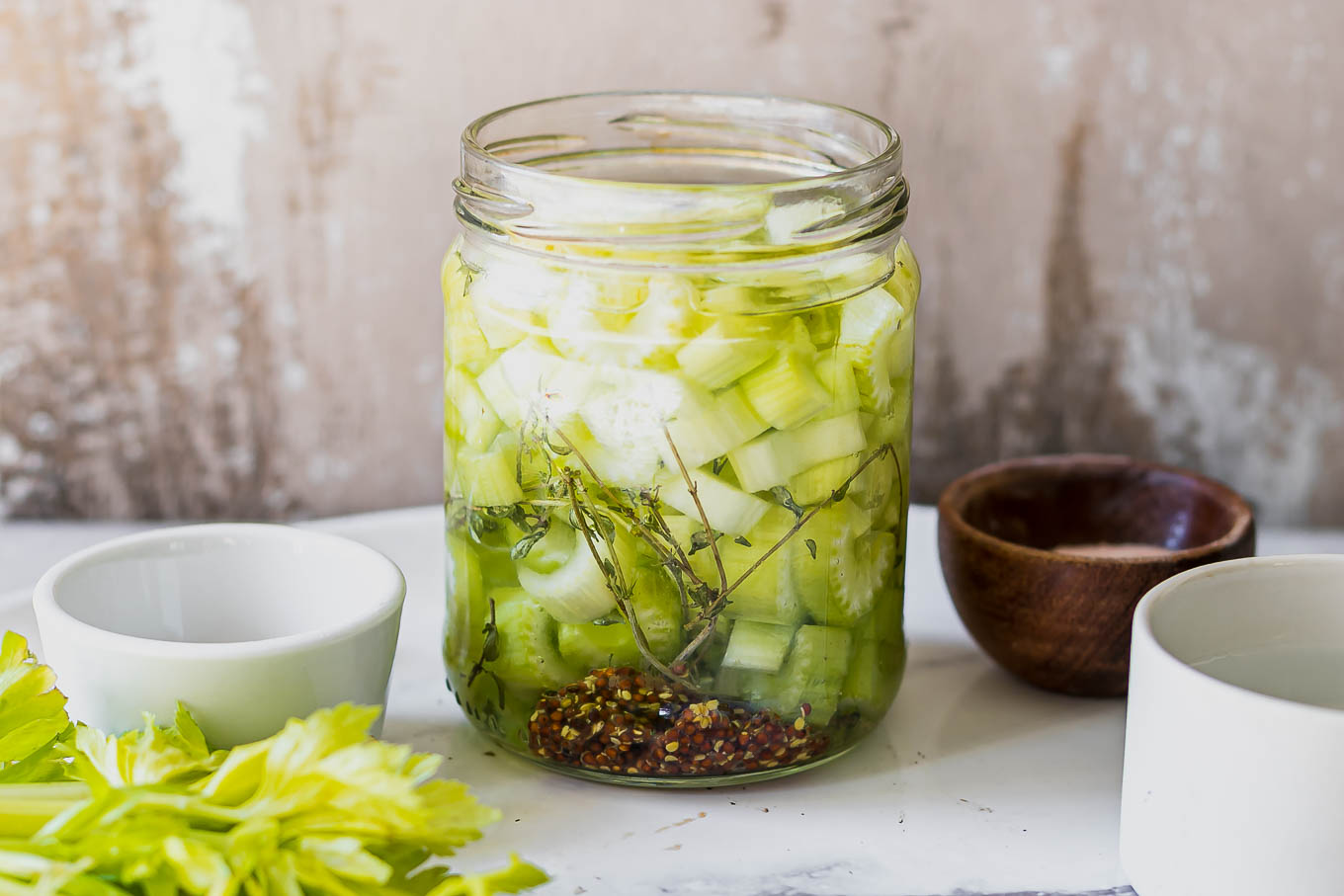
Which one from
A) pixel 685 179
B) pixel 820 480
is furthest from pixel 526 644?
pixel 685 179

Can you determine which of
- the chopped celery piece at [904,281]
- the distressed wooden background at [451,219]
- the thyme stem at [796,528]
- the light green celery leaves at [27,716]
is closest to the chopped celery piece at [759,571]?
the thyme stem at [796,528]

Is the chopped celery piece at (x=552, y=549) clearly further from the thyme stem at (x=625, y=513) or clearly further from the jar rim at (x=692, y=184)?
the jar rim at (x=692, y=184)

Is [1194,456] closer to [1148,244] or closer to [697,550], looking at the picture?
[1148,244]

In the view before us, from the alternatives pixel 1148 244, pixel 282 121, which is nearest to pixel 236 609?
pixel 282 121

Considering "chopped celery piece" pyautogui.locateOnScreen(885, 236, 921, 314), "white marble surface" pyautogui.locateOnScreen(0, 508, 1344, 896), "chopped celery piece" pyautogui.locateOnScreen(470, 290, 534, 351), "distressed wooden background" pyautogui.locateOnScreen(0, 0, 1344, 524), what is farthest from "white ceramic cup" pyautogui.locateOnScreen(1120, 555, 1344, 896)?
"distressed wooden background" pyautogui.locateOnScreen(0, 0, 1344, 524)

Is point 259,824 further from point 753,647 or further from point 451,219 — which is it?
point 451,219
